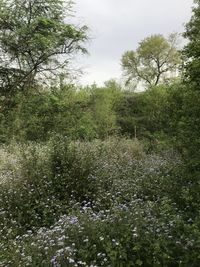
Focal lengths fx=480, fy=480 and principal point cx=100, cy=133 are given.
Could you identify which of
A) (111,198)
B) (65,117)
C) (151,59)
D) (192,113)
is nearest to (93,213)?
(111,198)

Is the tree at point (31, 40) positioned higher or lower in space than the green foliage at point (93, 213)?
higher

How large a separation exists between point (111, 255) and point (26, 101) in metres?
17.2

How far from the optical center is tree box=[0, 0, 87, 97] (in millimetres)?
21938

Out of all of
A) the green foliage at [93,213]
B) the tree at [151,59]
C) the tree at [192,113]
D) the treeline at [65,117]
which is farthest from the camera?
the tree at [151,59]

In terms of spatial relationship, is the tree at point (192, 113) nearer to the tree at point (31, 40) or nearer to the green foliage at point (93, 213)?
the green foliage at point (93, 213)

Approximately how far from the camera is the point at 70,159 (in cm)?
812

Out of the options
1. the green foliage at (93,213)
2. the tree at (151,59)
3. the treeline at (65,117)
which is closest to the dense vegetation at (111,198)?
the green foliage at (93,213)

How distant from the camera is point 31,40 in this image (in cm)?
2158

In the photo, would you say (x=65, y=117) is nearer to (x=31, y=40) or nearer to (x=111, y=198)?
(x=31, y=40)

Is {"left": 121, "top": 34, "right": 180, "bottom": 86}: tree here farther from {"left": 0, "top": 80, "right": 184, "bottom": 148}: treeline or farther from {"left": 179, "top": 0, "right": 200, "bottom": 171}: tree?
{"left": 179, "top": 0, "right": 200, "bottom": 171}: tree

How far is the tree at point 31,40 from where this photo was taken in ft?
72.0

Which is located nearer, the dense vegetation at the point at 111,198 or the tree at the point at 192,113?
the dense vegetation at the point at 111,198

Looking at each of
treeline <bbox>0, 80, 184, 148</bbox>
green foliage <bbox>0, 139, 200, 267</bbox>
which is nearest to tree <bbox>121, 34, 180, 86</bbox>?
treeline <bbox>0, 80, 184, 148</bbox>

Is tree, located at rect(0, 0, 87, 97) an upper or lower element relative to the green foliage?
upper
